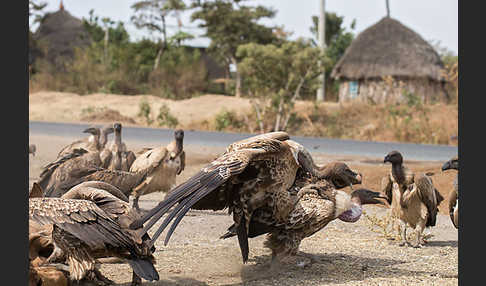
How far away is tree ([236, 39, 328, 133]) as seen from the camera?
20.7 metres

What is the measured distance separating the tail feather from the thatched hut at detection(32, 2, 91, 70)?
3427 cm

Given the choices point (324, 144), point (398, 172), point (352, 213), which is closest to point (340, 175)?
point (352, 213)

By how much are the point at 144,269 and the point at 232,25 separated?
26.8 metres

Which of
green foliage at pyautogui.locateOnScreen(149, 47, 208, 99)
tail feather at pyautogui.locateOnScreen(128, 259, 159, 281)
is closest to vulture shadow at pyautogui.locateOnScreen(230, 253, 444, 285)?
tail feather at pyautogui.locateOnScreen(128, 259, 159, 281)

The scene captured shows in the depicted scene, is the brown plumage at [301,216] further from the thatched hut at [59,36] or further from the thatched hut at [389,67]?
the thatched hut at [59,36]

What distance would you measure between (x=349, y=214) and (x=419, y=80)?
2349 centimetres

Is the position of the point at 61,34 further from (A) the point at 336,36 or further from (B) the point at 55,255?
(B) the point at 55,255

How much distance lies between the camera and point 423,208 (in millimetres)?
6219

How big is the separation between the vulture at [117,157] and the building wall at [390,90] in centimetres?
1853

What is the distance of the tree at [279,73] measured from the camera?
20.7 meters

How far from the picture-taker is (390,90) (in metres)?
26.6

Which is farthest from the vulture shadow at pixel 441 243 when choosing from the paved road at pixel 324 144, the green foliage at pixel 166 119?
the green foliage at pixel 166 119

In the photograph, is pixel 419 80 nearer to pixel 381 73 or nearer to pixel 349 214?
pixel 381 73

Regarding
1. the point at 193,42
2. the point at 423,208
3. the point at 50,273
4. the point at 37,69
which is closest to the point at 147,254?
the point at 50,273
